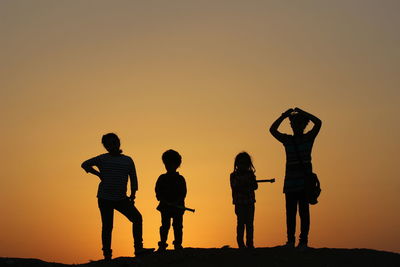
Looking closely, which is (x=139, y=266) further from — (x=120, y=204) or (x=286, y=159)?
(x=286, y=159)

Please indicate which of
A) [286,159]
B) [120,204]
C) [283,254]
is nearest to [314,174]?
[286,159]

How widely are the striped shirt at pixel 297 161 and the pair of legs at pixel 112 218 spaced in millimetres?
2856

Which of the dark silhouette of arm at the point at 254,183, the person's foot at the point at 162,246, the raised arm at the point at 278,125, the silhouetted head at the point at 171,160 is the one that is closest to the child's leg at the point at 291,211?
the raised arm at the point at 278,125

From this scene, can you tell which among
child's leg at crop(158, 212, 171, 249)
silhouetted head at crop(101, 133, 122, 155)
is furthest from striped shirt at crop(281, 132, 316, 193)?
silhouetted head at crop(101, 133, 122, 155)

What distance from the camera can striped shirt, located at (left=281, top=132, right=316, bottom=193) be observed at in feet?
45.1

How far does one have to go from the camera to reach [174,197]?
1472 centimetres

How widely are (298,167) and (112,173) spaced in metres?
3.47

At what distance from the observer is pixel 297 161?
13836mm

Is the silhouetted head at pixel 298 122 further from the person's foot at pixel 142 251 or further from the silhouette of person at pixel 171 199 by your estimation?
the person's foot at pixel 142 251

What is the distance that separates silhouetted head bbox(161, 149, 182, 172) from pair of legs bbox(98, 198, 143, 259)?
3.41 feet

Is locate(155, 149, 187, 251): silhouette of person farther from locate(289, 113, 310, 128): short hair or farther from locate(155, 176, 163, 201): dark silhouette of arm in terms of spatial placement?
locate(289, 113, 310, 128): short hair

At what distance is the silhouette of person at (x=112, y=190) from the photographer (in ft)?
46.8

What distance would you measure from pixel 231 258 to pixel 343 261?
6.34 feet

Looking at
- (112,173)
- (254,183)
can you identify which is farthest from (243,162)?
(112,173)
